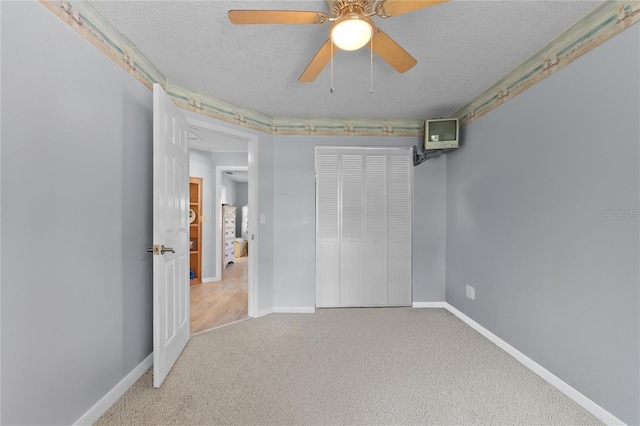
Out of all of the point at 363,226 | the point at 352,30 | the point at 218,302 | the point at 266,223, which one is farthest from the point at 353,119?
the point at 218,302

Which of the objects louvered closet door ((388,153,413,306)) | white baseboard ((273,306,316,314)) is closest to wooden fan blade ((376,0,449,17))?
louvered closet door ((388,153,413,306))

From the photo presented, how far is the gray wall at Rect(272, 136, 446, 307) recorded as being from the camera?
3.24 m

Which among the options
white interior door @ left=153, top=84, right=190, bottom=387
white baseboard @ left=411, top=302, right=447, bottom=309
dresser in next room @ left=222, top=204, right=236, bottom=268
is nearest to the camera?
white interior door @ left=153, top=84, right=190, bottom=387

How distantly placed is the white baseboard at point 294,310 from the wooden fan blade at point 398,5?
2.88 m

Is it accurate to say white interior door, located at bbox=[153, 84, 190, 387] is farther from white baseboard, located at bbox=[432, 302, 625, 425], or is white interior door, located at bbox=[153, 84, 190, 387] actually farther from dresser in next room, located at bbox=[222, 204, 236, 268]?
dresser in next room, located at bbox=[222, 204, 236, 268]

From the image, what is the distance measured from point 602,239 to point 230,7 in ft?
8.16

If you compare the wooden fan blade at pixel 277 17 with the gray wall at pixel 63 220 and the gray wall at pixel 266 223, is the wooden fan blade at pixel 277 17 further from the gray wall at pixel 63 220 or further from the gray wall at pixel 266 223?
the gray wall at pixel 266 223

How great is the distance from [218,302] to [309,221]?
167cm

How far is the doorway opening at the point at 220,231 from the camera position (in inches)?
119

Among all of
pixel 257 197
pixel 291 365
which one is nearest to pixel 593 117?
pixel 291 365

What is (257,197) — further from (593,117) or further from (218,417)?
(593,117)

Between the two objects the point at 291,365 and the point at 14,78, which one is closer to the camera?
the point at 14,78

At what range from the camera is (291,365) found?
6.82 feet

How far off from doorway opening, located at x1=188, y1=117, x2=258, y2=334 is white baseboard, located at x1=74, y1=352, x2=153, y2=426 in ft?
2.47
